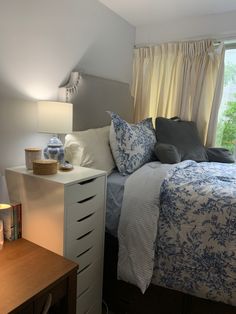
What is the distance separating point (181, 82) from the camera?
2.82 m

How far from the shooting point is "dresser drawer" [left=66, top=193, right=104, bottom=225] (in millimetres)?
1296

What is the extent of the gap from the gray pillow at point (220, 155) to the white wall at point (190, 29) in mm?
1160

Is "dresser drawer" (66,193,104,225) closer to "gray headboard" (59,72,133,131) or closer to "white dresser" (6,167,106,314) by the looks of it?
"white dresser" (6,167,106,314)

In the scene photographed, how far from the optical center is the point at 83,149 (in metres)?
1.74

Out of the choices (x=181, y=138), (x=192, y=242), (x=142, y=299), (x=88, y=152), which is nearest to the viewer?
(x=192, y=242)

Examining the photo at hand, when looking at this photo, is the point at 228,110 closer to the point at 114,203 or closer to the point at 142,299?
the point at 114,203

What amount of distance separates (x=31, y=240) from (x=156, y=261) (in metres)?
0.73

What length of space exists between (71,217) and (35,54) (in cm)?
119

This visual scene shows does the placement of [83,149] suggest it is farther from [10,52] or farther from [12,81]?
[10,52]

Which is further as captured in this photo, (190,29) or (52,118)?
(190,29)

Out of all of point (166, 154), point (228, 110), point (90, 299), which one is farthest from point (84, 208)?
point (228, 110)

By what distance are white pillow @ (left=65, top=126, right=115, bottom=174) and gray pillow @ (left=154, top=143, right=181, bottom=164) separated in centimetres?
45

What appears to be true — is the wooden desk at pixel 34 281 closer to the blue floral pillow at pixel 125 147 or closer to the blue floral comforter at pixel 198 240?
the blue floral comforter at pixel 198 240

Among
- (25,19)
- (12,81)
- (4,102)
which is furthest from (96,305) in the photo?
(25,19)
